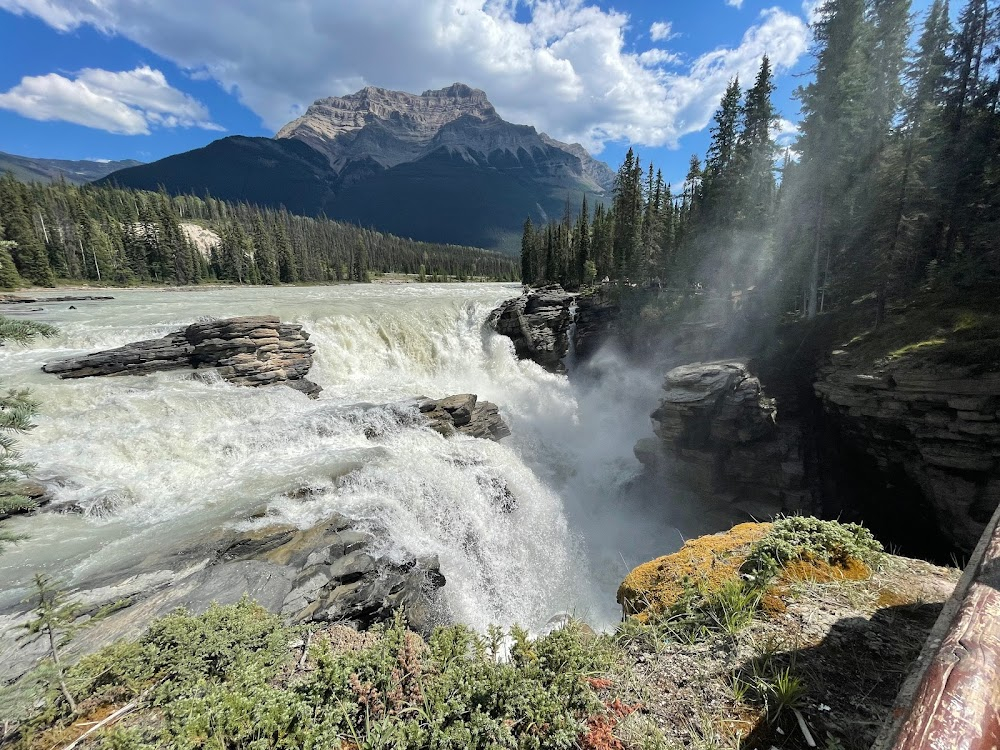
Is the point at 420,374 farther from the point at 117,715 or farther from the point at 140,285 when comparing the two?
the point at 140,285

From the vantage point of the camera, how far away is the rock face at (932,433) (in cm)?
1317

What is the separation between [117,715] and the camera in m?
3.83

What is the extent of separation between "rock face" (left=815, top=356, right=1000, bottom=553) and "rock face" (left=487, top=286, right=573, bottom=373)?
61.5 feet

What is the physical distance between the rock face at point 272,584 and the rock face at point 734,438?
14914mm

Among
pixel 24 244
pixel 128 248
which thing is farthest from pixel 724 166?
pixel 128 248

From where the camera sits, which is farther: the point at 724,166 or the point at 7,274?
the point at 7,274

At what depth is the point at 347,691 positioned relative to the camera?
3.62 m

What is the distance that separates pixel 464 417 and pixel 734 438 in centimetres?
1338

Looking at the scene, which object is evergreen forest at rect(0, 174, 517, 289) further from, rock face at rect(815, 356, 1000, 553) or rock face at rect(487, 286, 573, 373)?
rock face at rect(815, 356, 1000, 553)

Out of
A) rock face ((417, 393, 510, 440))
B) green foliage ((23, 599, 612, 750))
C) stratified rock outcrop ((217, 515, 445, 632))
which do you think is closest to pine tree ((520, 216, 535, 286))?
rock face ((417, 393, 510, 440))

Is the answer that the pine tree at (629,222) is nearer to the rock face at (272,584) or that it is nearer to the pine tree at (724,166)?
the pine tree at (724,166)

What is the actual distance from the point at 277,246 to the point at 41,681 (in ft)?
343

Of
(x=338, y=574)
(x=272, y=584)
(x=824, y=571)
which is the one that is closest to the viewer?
(x=824, y=571)

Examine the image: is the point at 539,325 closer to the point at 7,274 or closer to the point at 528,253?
the point at 528,253
